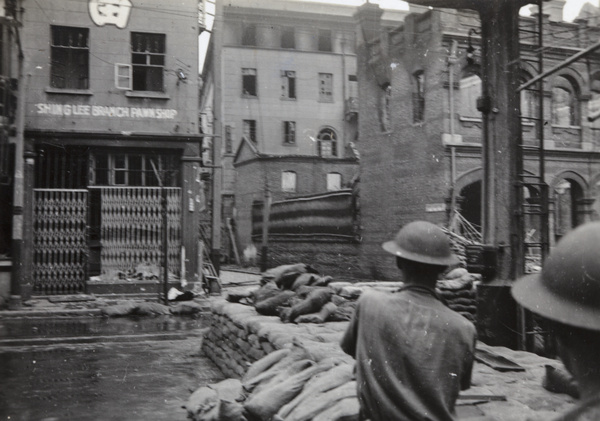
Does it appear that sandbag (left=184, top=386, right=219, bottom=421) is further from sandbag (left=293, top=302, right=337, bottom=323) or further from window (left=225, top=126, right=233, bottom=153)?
window (left=225, top=126, right=233, bottom=153)

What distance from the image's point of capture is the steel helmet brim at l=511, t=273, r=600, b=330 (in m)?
1.64

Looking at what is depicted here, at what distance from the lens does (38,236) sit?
1778 cm

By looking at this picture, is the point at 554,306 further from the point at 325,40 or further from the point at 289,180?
the point at 325,40

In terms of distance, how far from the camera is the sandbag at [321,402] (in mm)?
5016

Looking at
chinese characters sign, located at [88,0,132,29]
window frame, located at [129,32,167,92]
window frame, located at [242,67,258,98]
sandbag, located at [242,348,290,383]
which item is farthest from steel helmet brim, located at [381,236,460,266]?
window frame, located at [242,67,258,98]

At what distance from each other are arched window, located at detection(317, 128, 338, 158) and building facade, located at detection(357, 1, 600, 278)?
49.3 ft

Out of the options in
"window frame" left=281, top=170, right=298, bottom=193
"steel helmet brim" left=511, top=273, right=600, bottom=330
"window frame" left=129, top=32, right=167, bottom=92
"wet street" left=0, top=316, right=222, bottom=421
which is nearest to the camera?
"steel helmet brim" left=511, top=273, right=600, bottom=330

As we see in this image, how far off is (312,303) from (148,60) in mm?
12439

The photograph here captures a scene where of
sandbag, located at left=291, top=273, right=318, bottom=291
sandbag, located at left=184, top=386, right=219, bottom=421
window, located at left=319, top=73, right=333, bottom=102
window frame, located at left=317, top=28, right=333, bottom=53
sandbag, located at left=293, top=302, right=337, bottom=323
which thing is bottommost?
sandbag, located at left=184, top=386, right=219, bottom=421

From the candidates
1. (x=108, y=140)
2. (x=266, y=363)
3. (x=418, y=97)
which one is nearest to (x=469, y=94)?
(x=418, y=97)

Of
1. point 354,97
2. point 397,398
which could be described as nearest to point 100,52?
point 397,398

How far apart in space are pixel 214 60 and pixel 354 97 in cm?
2368

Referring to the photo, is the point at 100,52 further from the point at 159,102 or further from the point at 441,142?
the point at 441,142

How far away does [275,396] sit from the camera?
18.7ft
